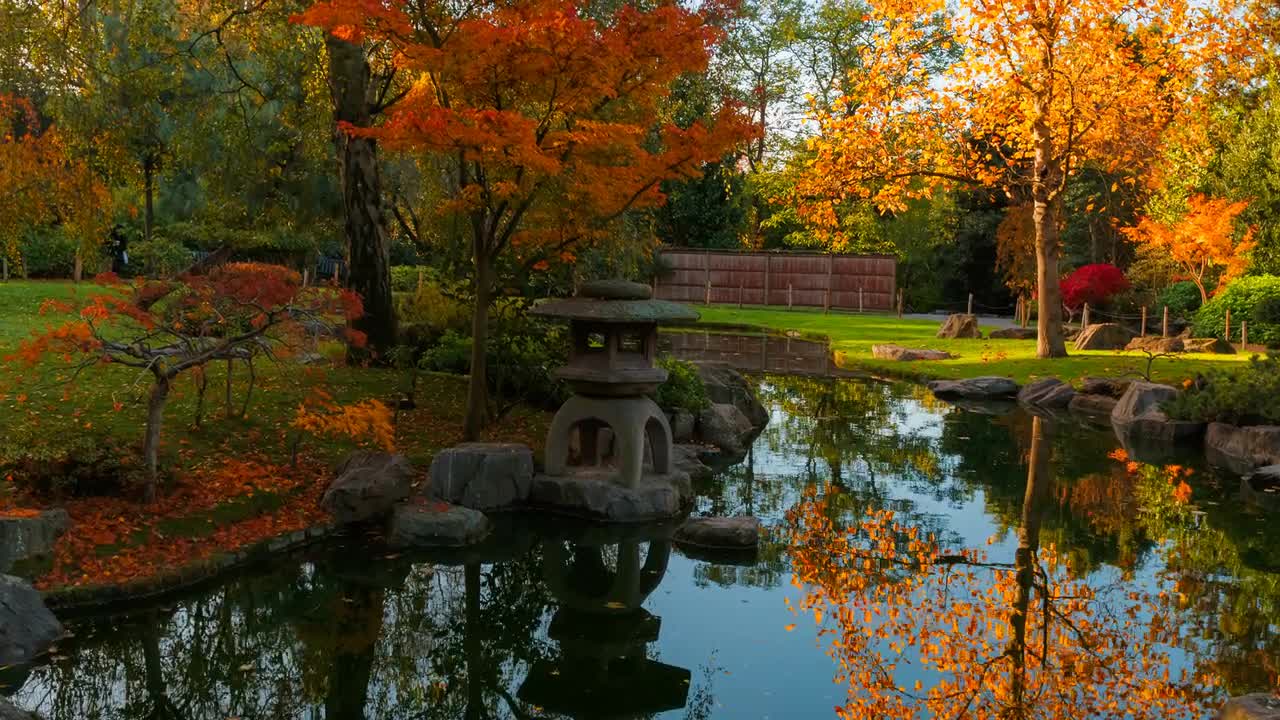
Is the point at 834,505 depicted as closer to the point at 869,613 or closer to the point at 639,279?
the point at 869,613

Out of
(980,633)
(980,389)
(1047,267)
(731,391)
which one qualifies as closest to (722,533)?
(980,633)

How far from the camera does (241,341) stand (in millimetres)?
8844

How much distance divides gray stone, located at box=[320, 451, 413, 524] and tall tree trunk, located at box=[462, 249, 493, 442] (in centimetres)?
203

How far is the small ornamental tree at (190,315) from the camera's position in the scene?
855 cm

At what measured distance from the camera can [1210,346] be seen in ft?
73.7

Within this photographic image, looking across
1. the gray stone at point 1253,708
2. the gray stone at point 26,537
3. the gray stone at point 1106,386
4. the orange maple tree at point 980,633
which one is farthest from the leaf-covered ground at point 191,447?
the gray stone at point 1106,386

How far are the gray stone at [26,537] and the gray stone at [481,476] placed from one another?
134 inches

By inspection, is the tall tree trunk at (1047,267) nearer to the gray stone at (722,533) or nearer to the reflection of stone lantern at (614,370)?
the reflection of stone lantern at (614,370)

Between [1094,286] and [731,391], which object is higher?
[1094,286]

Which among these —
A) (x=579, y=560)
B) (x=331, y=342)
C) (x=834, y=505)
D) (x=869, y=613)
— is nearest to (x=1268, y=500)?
(x=834, y=505)

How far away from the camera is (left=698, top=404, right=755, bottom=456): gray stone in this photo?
14070 millimetres

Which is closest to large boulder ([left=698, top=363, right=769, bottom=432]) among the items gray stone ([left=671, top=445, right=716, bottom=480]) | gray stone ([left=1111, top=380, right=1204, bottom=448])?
gray stone ([left=671, top=445, right=716, bottom=480])

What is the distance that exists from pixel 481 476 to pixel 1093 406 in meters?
11.6

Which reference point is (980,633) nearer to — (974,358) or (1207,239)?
(974,358)
